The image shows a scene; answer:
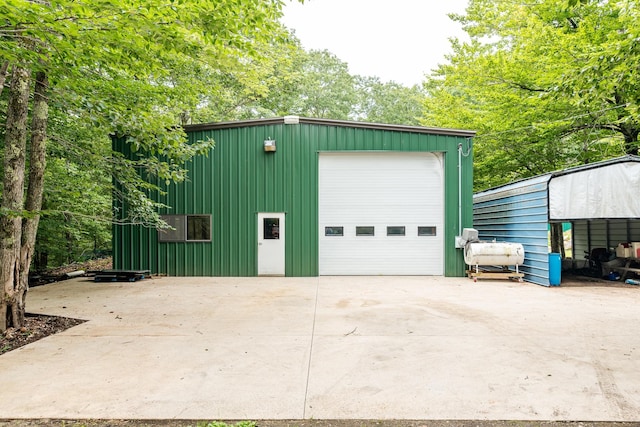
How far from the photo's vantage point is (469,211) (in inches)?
385

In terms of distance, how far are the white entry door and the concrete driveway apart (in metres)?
3.11

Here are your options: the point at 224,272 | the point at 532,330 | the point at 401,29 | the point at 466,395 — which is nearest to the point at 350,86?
the point at 401,29

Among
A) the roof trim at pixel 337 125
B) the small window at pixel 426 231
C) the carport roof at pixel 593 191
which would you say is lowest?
the small window at pixel 426 231

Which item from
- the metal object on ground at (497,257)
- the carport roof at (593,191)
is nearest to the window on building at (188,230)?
the metal object on ground at (497,257)

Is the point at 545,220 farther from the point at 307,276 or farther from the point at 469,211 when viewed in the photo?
the point at 307,276

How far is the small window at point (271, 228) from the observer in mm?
9914

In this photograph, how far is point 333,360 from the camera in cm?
366

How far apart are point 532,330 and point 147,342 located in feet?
16.4

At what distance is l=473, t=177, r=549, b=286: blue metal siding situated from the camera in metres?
8.48

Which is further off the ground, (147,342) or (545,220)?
(545,220)

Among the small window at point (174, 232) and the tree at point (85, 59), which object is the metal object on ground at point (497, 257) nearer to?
the tree at point (85, 59)

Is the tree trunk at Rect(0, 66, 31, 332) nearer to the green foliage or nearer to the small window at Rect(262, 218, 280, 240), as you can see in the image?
the green foliage

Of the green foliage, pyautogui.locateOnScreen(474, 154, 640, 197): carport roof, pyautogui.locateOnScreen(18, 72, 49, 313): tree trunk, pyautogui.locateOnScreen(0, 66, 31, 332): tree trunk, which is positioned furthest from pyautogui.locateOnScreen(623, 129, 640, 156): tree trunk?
pyautogui.locateOnScreen(0, 66, 31, 332): tree trunk

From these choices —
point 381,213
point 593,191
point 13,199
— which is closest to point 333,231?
point 381,213
